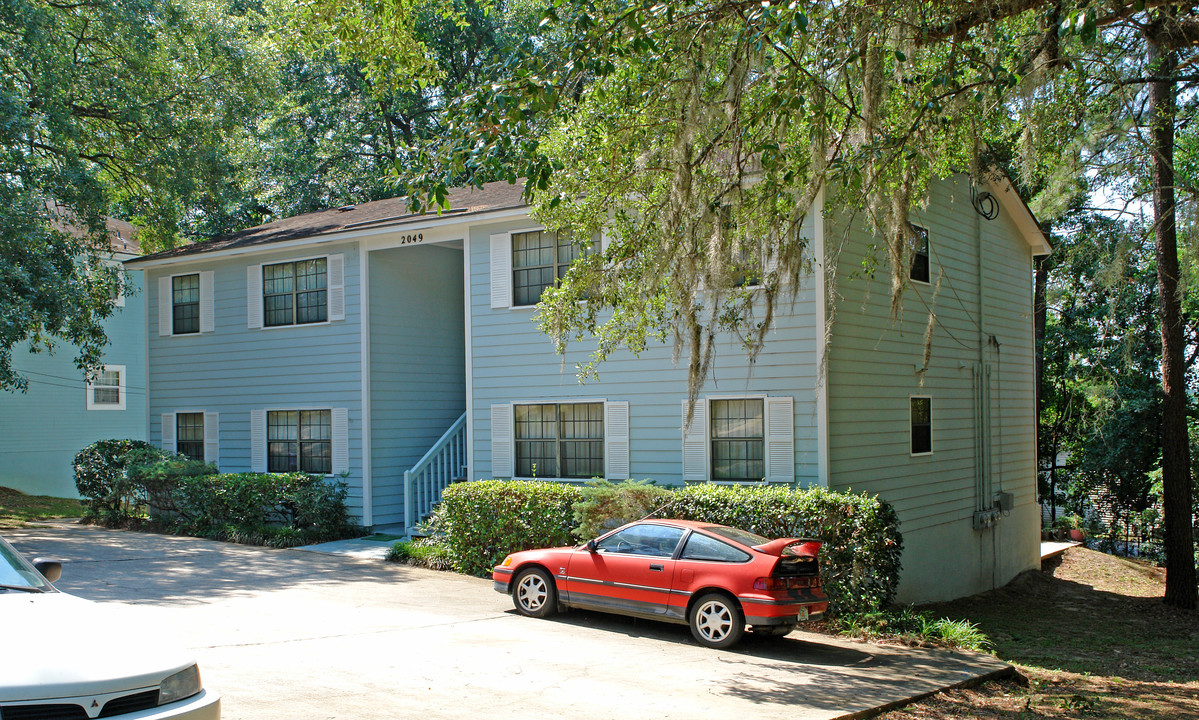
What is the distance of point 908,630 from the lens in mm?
10922

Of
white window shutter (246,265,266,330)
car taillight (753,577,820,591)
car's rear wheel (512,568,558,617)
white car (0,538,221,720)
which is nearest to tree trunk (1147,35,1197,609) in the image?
car taillight (753,577,820,591)

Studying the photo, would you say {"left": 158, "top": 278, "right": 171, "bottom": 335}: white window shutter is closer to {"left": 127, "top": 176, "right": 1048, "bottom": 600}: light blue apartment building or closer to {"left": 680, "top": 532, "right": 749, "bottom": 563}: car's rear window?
{"left": 127, "top": 176, "right": 1048, "bottom": 600}: light blue apartment building

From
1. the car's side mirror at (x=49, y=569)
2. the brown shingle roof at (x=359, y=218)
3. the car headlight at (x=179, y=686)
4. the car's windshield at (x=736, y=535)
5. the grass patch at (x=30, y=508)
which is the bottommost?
the grass patch at (x=30, y=508)

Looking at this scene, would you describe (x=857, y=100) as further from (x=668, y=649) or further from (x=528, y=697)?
(x=528, y=697)

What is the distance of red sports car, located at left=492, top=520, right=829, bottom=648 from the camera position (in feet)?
31.3

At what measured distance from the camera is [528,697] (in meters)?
7.52

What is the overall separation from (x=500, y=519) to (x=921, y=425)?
24.9ft

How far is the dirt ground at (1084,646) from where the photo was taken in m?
8.49

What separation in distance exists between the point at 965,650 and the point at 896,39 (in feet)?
21.5

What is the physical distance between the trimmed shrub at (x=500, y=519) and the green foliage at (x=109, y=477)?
7770mm

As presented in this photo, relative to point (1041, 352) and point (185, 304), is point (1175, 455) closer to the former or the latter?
point (1041, 352)

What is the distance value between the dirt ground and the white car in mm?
5479

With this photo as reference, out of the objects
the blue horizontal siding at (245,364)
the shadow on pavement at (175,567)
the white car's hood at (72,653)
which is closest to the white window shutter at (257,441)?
the blue horizontal siding at (245,364)

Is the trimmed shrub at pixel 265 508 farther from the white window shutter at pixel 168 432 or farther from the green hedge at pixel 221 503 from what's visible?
the white window shutter at pixel 168 432
